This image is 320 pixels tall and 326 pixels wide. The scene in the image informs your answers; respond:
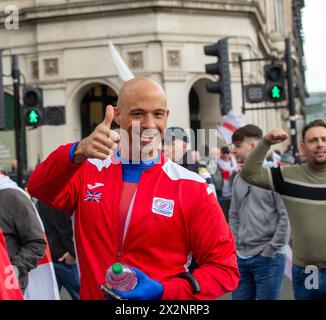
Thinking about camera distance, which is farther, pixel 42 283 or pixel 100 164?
pixel 42 283

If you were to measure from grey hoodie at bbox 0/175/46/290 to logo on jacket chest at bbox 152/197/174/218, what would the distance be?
1.66 m

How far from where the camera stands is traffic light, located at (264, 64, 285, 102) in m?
12.5

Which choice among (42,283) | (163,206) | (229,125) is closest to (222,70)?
(229,125)

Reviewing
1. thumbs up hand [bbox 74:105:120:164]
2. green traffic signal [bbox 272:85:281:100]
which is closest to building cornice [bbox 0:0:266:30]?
green traffic signal [bbox 272:85:281:100]

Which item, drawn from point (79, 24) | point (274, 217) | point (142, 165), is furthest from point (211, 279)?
point (79, 24)

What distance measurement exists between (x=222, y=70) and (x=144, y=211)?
9.02 m

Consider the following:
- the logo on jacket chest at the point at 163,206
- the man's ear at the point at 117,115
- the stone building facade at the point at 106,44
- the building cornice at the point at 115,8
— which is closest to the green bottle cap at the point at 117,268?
the logo on jacket chest at the point at 163,206

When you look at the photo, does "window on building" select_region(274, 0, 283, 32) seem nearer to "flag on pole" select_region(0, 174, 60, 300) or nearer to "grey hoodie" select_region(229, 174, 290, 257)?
"grey hoodie" select_region(229, 174, 290, 257)

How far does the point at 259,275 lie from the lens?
5316 mm

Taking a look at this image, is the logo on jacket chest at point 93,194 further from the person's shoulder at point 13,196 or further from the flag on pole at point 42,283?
the person's shoulder at point 13,196

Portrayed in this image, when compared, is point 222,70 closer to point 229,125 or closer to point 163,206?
point 229,125

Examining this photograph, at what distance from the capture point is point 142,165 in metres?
2.49

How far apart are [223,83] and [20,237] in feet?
25.3
